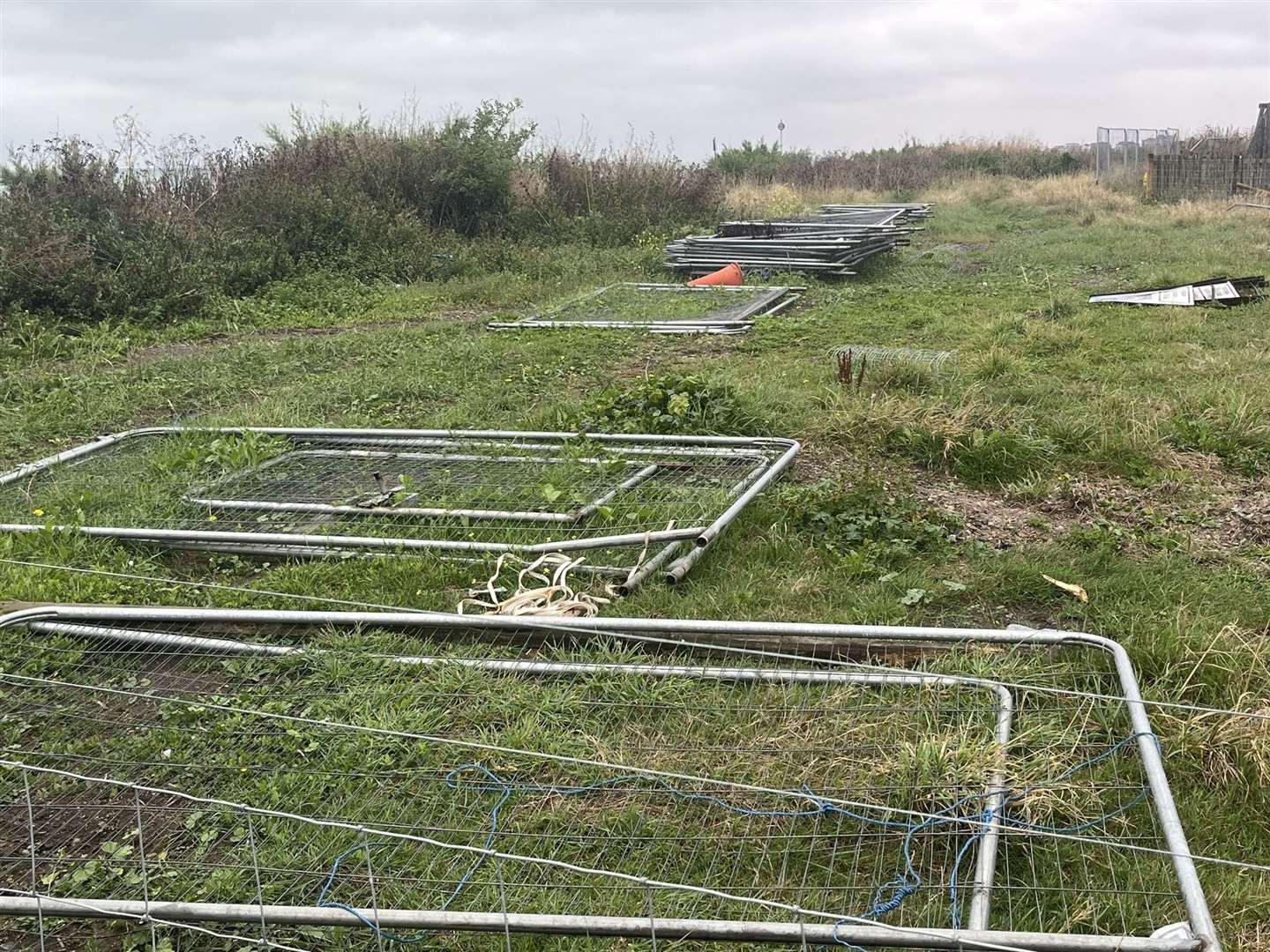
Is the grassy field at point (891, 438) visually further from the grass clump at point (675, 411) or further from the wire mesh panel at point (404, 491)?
the wire mesh panel at point (404, 491)

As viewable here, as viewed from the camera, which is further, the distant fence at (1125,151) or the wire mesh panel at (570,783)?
the distant fence at (1125,151)

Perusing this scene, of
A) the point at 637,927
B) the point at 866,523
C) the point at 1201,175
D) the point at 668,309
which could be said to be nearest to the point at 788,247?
the point at 668,309

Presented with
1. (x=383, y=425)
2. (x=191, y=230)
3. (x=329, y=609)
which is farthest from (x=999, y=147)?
(x=329, y=609)

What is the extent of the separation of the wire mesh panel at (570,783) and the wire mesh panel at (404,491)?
0.72m

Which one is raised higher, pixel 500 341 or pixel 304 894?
pixel 500 341

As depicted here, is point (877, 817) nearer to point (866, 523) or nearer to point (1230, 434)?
point (866, 523)

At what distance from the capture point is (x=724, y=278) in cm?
1195

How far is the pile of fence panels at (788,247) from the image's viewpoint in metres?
12.3

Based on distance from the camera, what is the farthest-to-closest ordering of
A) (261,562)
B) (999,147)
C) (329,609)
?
(999,147), (261,562), (329,609)

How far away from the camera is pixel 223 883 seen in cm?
235

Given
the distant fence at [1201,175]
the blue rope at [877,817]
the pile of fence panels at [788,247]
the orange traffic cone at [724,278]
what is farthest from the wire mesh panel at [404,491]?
the distant fence at [1201,175]

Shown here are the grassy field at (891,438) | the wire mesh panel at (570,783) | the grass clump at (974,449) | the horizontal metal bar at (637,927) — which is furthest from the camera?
the grass clump at (974,449)

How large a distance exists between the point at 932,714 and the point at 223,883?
6.13 ft

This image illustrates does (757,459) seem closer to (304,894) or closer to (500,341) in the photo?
(304,894)
